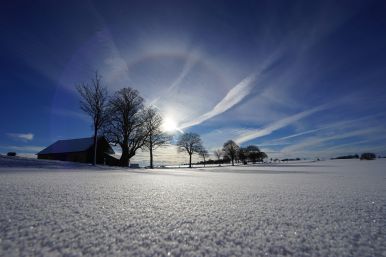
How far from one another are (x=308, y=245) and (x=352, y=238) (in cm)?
39

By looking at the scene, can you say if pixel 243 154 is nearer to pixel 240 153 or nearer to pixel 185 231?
pixel 240 153

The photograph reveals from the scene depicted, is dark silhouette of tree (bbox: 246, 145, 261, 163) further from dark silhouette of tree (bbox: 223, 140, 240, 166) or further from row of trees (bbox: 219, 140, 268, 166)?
dark silhouette of tree (bbox: 223, 140, 240, 166)

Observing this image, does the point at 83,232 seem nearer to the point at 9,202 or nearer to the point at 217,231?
the point at 217,231

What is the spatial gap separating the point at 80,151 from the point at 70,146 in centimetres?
479

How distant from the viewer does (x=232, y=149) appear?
252ft

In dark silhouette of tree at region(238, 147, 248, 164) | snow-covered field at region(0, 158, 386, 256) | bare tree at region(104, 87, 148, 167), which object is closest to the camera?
snow-covered field at region(0, 158, 386, 256)

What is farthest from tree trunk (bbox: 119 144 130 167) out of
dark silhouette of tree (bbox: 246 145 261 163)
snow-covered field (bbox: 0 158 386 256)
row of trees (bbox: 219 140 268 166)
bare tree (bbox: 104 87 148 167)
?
dark silhouette of tree (bbox: 246 145 261 163)

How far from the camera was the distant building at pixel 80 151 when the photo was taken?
34000 millimetres

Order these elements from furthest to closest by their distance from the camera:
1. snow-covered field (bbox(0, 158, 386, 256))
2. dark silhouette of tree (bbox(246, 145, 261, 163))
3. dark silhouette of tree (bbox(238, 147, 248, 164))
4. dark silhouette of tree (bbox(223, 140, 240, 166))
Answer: dark silhouette of tree (bbox(246, 145, 261, 163)) < dark silhouette of tree (bbox(238, 147, 248, 164)) < dark silhouette of tree (bbox(223, 140, 240, 166)) < snow-covered field (bbox(0, 158, 386, 256))

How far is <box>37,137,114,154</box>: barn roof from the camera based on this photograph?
35062 millimetres

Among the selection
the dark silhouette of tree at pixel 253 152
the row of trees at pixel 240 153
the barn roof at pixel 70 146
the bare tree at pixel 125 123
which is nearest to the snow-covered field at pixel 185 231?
the bare tree at pixel 125 123

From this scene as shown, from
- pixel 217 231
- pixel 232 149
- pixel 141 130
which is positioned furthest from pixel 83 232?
pixel 232 149

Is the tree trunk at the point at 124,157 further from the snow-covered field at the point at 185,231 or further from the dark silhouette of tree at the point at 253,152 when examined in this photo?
the dark silhouette of tree at the point at 253,152

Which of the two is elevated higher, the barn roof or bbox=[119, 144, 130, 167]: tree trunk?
the barn roof
